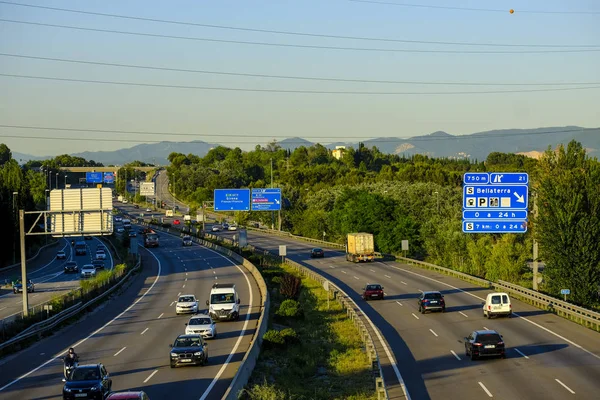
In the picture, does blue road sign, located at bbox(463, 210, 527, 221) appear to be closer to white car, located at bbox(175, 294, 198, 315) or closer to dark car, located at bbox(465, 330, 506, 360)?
white car, located at bbox(175, 294, 198, 315)

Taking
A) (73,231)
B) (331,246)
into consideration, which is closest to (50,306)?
(73,231)

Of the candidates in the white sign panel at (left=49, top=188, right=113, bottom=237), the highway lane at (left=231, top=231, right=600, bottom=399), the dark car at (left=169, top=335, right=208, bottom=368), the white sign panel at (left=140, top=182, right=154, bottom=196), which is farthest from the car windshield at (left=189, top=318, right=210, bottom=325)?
the white sign panel at (left=140, top=182, right=154, bottom=196)

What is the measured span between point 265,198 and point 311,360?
66.0 meters

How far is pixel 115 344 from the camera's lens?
37188 millimetres

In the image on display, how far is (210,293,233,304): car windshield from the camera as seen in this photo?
1747 inches

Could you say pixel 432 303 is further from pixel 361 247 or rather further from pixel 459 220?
pixel 459 220

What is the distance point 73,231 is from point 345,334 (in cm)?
1758

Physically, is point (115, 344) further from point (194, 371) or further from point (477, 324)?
point (477, 324)

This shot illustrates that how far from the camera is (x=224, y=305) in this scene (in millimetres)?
43906

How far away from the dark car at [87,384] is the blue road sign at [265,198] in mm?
75273

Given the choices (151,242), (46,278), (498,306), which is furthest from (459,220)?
(498,306)

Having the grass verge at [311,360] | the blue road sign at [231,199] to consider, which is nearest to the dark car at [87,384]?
the grass verge at [311,360]

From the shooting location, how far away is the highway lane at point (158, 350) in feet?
86.4

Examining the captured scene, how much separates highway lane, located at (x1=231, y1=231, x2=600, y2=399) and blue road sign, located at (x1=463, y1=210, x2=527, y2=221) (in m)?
5.72
